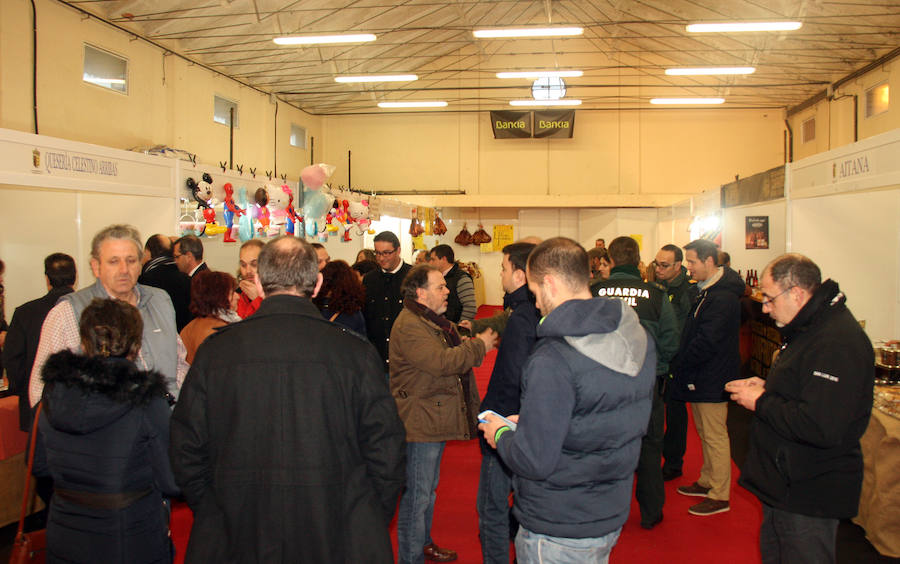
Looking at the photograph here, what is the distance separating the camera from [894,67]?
9.32 meters

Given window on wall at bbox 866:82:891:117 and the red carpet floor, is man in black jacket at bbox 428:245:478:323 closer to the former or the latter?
the red carpet floor

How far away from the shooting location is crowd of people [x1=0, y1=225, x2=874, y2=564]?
160 cm

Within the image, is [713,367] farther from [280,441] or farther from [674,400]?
[280,441]

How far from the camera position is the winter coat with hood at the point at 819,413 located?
6.64 feet

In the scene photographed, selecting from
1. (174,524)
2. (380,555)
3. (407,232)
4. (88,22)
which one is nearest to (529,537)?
(380,555)

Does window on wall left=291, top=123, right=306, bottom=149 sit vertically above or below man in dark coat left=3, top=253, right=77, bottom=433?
above

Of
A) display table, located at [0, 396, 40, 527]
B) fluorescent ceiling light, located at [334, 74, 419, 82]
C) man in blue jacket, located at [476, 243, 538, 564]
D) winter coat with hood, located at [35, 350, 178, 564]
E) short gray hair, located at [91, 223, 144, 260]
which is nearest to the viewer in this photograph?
winter coat with hood, located at [35, 350, 178, 564]

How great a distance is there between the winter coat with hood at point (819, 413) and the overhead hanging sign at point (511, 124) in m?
12.7

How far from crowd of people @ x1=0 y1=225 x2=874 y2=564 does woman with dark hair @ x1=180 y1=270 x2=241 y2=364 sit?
0.48 meters

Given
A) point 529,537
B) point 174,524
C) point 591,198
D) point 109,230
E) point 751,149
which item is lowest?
point 174,524

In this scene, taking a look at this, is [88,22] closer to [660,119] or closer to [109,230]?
[109,230]

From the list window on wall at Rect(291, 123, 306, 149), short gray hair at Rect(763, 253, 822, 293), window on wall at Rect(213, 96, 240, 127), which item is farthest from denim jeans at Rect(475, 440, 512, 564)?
window on wall at Rect(291, 123, 306, 149)

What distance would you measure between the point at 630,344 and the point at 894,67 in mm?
10247

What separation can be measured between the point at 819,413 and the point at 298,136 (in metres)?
13.3
